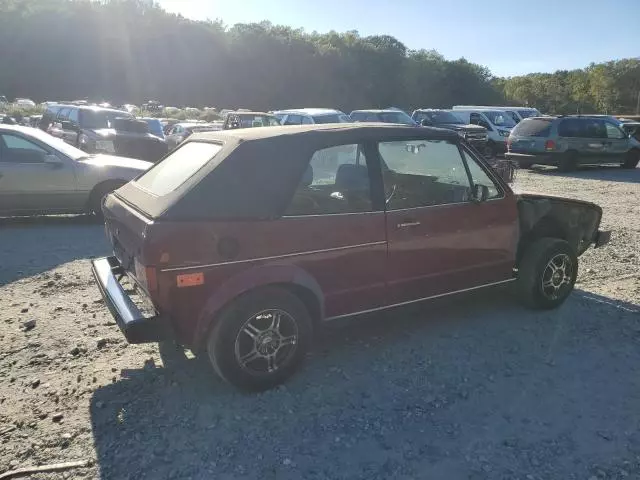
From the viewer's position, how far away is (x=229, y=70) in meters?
68.6

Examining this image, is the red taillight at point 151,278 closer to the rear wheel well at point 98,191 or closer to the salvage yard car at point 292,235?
the salvage yard car at point 292,235

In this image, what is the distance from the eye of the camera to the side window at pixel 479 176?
4.53 metres

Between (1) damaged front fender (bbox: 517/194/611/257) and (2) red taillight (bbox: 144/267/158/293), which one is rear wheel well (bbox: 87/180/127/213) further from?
(1) damaged front fender (bbox: 517/194/611/257)

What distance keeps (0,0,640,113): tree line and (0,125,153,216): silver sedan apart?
54.9m

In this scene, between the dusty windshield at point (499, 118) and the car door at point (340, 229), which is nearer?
the car door at point (340, 229)

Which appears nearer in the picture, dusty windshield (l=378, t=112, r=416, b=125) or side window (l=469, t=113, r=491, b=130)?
dusty windshield (l=378, t=112, r=416, b=125)

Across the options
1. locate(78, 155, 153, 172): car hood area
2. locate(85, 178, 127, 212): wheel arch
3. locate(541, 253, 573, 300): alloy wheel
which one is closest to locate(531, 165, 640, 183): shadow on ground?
locate(541, 253, 573, 300): alloy wheel

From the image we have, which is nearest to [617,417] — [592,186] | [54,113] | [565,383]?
[565,383]

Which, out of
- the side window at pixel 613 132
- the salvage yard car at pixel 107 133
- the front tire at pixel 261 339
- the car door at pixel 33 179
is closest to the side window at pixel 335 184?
the front tire at pixel 261 339

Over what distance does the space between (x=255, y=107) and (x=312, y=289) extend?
6403 cm

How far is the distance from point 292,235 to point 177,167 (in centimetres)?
114

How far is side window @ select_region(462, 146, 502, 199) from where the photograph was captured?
453 centimetres

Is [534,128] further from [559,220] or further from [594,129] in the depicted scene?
[559,220]

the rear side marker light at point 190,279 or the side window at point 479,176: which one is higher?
the side window at point 479,176
